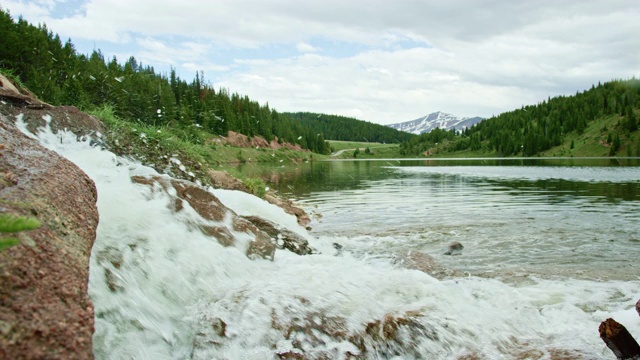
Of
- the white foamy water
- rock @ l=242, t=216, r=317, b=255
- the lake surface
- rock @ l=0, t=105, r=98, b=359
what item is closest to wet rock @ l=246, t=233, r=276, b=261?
the white foamy water

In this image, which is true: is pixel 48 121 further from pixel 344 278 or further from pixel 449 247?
pixel 449 247

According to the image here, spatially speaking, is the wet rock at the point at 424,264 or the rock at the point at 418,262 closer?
the wet rock at the point at 424,264

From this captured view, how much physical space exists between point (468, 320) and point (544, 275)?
Answer: 16.0 ft

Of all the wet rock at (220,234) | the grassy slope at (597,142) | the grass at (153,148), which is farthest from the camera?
the grassy slope at (597,142)

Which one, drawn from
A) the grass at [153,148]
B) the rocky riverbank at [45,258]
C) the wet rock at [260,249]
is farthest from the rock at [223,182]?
the rocky riverbank at [45,258]

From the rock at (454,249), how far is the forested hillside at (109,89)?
482 inches

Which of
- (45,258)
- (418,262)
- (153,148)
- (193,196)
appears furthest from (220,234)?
(153,148)

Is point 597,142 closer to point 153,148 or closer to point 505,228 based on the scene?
point 505,228

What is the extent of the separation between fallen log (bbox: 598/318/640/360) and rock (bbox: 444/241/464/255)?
25.7 ft

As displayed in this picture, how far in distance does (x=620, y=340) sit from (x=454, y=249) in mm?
8224

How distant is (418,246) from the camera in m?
14.1

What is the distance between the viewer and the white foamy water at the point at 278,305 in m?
5.41

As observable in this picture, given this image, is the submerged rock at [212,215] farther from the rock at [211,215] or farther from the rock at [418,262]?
the rock at [418,262]

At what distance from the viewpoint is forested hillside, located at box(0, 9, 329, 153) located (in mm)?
59269
